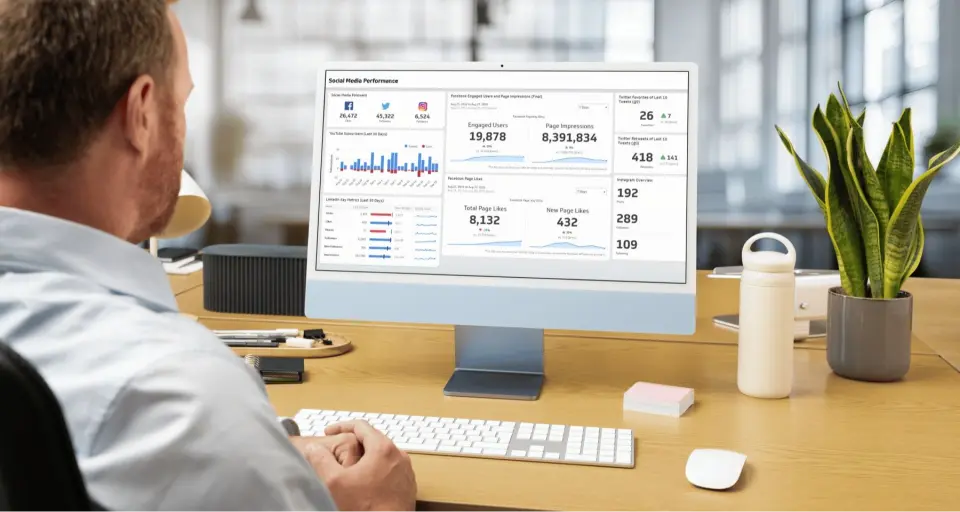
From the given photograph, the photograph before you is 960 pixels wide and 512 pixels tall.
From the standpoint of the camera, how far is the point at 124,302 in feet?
2.30

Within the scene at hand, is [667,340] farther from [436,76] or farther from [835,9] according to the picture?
[835,9]

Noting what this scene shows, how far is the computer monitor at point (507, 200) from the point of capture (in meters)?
1.31

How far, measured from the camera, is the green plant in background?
4.41 ft

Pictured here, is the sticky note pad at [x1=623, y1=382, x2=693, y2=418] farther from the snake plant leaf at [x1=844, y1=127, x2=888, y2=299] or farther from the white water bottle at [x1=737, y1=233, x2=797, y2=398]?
the snake plant leaf at [x1=844, y1=127, x2=888, y2=299]

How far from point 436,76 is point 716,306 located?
0.89 metres

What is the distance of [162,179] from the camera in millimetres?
887

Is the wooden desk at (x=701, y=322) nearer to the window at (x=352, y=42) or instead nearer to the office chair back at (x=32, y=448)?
the office chair back at (x=32, y=448)

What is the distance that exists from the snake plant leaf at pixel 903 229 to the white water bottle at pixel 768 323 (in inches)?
6.3

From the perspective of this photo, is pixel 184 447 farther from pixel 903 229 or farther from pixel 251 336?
pixel 903 229

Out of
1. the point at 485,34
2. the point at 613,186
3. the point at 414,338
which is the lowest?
the point at 414,338

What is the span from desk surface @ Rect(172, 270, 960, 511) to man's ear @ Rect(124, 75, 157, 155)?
1.46ft

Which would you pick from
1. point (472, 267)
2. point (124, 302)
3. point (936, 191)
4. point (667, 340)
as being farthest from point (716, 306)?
point (936, 191)

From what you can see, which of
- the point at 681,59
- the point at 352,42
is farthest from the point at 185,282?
the point at 681,59

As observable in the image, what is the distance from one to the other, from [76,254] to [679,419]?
771mm
